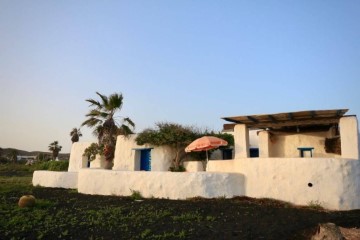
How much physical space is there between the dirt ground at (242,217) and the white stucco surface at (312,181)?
1.59ft

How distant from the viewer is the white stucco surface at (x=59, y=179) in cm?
1895

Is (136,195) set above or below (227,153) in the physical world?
below

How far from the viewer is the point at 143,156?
20.6 m

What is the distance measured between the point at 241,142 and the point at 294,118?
2599 millimetres

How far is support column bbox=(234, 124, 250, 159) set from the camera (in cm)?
1394

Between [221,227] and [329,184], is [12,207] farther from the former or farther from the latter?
[329,184]

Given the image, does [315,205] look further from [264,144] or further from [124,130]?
[124,130]

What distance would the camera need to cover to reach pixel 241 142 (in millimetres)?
14109

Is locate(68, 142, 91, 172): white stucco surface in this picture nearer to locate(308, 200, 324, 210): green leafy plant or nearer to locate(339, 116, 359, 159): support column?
locate(308, 200, 324, 210): green leafy plant

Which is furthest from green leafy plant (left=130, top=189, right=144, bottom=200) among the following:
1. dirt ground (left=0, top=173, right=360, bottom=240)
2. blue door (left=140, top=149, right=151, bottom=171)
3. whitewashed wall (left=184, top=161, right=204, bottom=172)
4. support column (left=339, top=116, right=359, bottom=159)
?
support column (left=339, top=116, right=359, bottom=159)

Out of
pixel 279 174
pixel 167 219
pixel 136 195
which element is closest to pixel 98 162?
pixel 136 195

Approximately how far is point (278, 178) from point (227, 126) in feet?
36.5

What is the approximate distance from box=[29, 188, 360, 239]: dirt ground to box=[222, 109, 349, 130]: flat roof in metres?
3.49

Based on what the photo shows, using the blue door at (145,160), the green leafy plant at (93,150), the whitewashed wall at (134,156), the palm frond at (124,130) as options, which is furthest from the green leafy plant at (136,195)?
the green leafy plant at (93,150)
